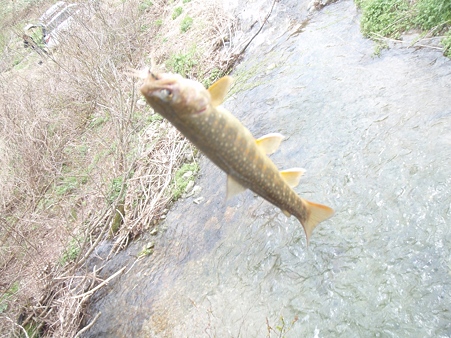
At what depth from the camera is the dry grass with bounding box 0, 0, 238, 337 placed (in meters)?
7.54

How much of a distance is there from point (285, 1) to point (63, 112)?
771cm

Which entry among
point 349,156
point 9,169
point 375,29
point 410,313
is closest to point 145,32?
point 9,169

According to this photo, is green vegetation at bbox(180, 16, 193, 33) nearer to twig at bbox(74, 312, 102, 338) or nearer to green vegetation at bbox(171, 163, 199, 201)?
green vegetation at bbox(171, 163, 199, 201)

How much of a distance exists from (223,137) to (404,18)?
623cm

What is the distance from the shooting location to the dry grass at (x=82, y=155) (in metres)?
7.54

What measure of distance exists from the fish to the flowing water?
1780 millimetres

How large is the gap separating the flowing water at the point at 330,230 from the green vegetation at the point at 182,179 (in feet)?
0.79

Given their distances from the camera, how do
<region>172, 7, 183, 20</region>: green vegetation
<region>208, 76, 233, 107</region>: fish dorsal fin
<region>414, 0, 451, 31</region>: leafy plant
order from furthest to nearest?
1. <region>172, 7, 183, 20</region>: green vegetation
2. <region>414, 0, 451, 31</region>: leafy plant
3. <region>208, 76, 233, 107</region>: fish dorsal fin

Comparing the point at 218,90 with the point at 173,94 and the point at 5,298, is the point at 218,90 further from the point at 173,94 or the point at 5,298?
the point at 5,298

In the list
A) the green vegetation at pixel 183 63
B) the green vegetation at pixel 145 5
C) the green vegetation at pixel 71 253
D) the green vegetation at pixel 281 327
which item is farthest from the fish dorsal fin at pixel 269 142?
the green vegetation at pixel 145 5

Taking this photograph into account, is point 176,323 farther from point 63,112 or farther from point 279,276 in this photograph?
point 63,112

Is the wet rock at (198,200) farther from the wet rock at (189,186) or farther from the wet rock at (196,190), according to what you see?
the wet rock at (189,186)

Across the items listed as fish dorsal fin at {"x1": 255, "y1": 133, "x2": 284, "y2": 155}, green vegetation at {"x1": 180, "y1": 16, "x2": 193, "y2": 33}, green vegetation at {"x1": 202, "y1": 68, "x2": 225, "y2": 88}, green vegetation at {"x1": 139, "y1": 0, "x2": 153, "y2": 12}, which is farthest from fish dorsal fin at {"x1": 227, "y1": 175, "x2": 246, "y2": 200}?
green vegetation at {"x1": 139, "y1": 0, "x2": 153, "y2": 12}

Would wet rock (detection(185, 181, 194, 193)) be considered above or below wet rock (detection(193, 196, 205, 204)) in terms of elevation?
above
